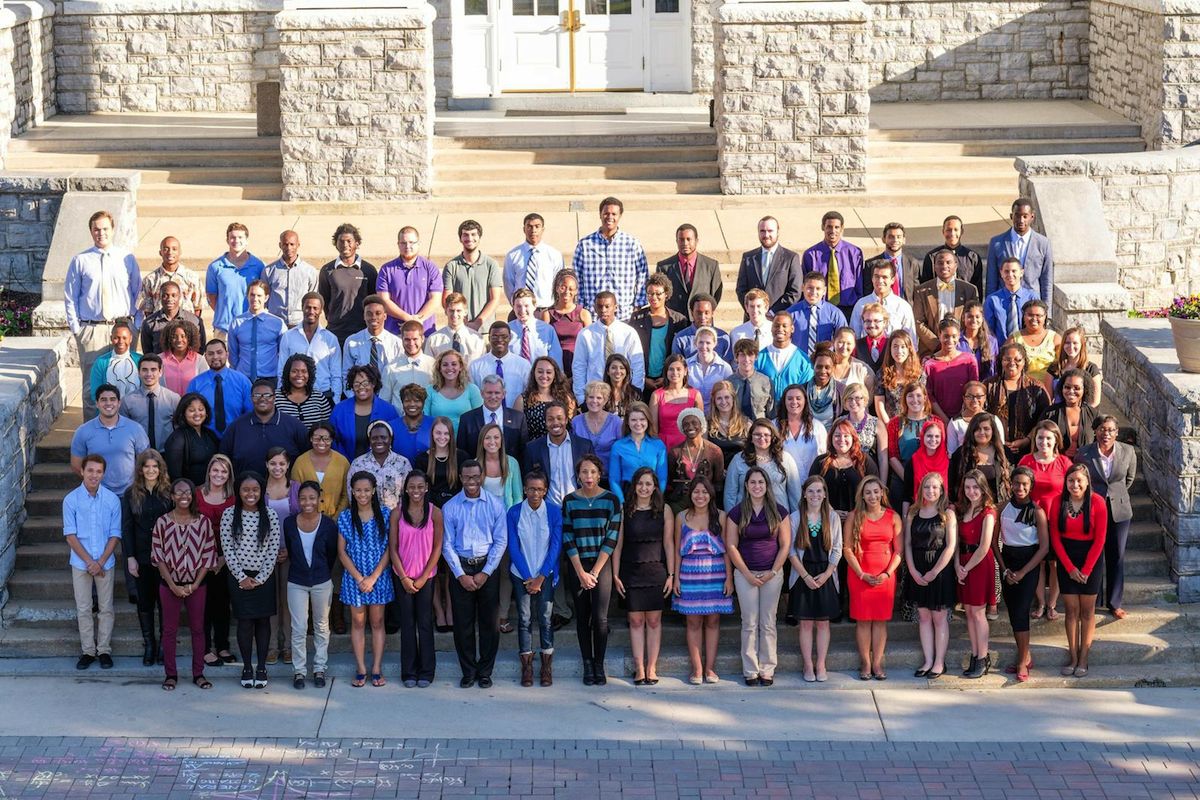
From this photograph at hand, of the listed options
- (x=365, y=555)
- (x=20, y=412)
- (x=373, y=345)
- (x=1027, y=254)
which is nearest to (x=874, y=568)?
(x=365, y=555)

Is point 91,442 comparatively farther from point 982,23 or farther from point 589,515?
point 982,23

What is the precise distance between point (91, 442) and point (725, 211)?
310 inches

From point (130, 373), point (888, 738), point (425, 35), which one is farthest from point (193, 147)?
point (888, 738)

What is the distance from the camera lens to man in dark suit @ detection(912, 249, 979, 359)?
14031 mm

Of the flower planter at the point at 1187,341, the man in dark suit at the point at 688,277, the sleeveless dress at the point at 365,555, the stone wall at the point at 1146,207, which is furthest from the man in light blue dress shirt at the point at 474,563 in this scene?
the stone wall at the point at 1146,207

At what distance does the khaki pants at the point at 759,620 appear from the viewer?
40.5 ft

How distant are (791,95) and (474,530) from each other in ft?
26.3

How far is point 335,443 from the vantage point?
12.8 metres

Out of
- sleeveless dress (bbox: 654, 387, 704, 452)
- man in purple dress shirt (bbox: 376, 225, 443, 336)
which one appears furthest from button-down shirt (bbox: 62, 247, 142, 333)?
sleeveless dress (bbox: 654, 387, 704, 452)

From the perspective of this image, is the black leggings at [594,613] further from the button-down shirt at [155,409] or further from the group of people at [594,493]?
the button-down shirt at [155,409]

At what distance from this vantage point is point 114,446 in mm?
12648

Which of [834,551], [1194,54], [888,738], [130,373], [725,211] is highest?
[1194,54]

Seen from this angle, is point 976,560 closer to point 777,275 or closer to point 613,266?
point 777,275

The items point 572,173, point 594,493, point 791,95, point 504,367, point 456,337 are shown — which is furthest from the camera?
point 572,173
